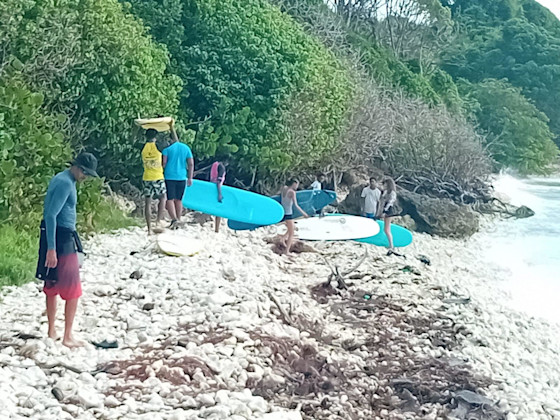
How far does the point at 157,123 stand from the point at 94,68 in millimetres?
1494

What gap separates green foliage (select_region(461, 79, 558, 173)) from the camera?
32.8m

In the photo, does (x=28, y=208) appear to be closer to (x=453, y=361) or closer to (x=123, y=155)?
(x=123, y=155)

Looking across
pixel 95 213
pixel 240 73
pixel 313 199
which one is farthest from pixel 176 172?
pixel 240 73

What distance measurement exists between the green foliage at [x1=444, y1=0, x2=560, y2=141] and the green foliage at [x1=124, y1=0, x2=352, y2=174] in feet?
82.7

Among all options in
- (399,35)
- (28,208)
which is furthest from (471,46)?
(28,208)

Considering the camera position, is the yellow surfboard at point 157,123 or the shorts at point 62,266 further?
the yellow surfboard at point 157,123

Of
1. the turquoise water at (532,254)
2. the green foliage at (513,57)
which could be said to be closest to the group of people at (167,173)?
the turquoise water at (532,254)

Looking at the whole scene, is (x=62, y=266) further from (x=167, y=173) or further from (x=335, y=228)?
(x=335, y=228)

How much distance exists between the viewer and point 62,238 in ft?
16.3

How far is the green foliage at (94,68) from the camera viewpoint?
933 cm

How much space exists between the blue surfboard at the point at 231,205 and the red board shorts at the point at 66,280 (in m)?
5.81

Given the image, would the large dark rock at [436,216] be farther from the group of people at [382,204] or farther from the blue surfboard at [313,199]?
the group of people at [382,204]

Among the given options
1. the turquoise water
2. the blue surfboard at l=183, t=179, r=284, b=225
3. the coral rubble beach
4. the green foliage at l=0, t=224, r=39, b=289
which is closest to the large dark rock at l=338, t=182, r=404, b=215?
the turquoise water

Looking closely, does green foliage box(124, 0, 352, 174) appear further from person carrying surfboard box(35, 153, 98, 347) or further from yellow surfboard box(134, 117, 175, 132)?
person carrying surfboard box(35, 153, 98, 347)
